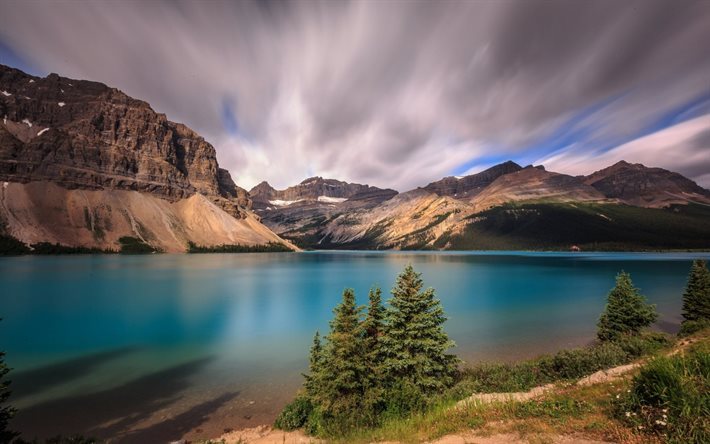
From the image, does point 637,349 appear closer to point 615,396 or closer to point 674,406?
point 615,396

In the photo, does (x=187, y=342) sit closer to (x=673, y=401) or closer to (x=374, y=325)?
(x=374, y=325)

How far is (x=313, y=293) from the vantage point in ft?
239

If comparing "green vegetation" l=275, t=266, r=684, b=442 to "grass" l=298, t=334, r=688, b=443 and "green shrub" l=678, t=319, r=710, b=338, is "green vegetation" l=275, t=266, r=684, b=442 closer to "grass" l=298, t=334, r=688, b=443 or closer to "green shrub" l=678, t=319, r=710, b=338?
"grass" l=298, t=334, r=688, b=443

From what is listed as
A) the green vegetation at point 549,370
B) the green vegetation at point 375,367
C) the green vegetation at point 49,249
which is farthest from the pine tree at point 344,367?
the green vegetation at point 49,249

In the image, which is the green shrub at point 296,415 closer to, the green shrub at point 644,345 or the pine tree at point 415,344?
the pine tree at point 415,344

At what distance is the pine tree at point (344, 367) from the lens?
16.3 meters

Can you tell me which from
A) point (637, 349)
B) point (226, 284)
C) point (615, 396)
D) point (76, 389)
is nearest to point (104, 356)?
point (76, 389)

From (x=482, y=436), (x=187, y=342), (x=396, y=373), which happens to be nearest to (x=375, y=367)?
(x=396, y=373)

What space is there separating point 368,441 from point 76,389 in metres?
25.8

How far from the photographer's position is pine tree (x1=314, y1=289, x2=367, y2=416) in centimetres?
1628

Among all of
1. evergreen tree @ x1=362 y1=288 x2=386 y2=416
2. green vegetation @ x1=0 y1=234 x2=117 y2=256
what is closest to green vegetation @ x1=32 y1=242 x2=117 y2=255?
green vegetation @ x1=0 y1=234 x2=117 y2=256

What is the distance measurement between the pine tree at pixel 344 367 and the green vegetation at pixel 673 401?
1134 centimetres

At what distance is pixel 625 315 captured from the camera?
30.7 meters

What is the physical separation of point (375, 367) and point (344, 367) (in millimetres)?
2096
